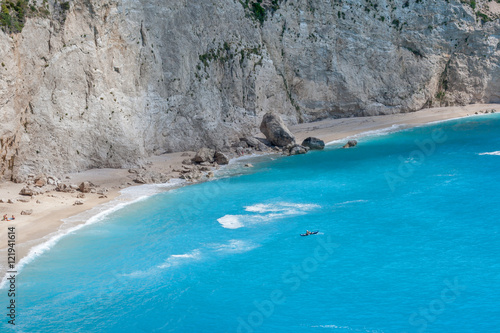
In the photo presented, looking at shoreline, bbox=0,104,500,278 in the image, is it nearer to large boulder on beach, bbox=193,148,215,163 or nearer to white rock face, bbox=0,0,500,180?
large boulder on beach, bbox=193,148,215,163

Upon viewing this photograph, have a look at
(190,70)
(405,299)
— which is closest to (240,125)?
(190,70)

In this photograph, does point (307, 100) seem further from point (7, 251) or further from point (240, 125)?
point (7, 251)

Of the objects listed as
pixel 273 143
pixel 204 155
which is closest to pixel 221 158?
pixel 204 155

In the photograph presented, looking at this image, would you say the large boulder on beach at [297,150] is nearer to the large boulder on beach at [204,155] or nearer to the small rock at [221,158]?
the small rock at [221,158]

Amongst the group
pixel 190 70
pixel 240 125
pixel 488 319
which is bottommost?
pixel 488 319

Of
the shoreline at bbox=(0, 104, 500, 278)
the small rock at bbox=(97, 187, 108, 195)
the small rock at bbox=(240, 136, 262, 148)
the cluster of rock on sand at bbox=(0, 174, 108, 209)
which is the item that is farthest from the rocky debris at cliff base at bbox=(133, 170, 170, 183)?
the small rock at bbox=(240, 136, 262, 148)
